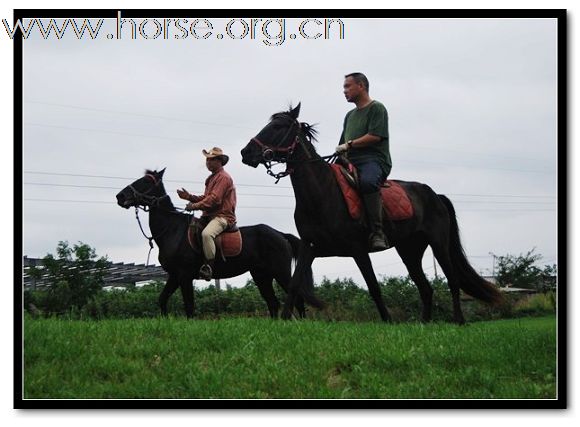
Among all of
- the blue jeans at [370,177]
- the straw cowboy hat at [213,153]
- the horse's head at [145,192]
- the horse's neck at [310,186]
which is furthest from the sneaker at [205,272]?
the blue jeans at [370,177]

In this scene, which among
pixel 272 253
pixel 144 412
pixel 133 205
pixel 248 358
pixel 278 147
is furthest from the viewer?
pixel 272 253

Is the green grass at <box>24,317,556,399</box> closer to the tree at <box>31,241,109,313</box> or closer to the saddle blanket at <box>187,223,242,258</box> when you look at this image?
the tree at <box>31,241,109,313</box>

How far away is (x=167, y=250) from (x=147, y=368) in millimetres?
3550

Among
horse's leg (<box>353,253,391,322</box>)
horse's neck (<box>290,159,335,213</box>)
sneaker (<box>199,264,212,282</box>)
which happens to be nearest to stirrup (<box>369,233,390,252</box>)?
horse's leg (<box>353,253,391,322</box>)

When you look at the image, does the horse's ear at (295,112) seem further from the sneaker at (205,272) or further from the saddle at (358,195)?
the sneaker at (205,272)

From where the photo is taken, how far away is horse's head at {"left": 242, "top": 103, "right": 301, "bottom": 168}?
10.2 m

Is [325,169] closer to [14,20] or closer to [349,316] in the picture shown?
[349,316]

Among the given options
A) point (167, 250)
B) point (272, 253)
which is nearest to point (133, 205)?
point (167, 250)

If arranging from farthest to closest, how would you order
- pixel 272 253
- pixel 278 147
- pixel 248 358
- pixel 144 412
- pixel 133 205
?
pixel 272 253 < pixel 133 205 < pixel 278 147 < pixel 248 358 < pixel 144 412

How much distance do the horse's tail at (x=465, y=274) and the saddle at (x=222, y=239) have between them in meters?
2.94

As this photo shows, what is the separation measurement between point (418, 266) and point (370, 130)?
222 cm

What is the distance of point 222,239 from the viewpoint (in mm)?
12266

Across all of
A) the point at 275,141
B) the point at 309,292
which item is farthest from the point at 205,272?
the point at 275,141

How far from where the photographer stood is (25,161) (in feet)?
30.1
